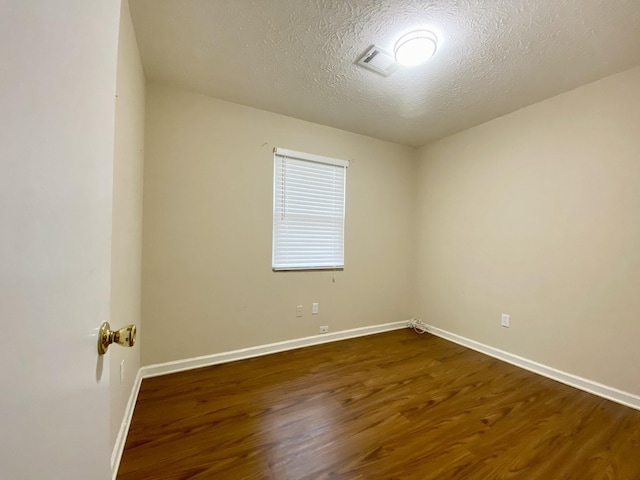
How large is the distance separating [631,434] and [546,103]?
250cm

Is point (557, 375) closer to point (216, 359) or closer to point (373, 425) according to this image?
point (373, 425)

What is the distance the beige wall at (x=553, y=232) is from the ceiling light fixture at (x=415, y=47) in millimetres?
1454

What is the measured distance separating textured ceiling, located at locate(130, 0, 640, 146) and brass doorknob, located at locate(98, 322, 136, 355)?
1731 mm

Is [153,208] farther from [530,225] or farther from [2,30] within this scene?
[530,225]

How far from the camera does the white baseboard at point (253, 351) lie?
7.15 feet

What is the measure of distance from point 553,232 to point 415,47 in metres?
1.93

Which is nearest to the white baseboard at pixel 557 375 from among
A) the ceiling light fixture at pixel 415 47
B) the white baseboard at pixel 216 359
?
the white baseboard at pixel 216 359

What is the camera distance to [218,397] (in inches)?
73.5

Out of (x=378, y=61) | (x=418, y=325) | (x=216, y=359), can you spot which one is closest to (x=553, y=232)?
(x=418, y=325)

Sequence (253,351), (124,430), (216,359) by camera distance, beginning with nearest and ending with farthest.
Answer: (124,430) → (216,359) → (253,351)

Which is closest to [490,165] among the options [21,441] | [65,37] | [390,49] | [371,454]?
[390,49]

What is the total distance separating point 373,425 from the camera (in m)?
1.61

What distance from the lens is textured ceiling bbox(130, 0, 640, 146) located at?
1456 millimetres

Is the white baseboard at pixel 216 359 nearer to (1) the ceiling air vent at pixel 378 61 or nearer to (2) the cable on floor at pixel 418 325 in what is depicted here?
(2) the cable on floor at pixel 418 325
